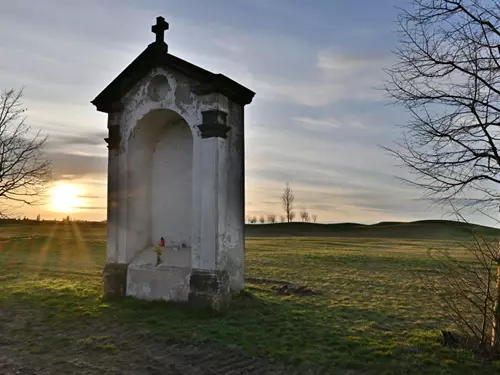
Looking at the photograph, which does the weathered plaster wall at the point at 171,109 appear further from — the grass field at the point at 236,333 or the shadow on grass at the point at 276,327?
the grass field at the point at 236,333

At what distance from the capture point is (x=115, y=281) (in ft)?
34.2

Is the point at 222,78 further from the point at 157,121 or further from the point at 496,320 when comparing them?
the point at 496,320

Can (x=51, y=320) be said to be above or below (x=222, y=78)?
below

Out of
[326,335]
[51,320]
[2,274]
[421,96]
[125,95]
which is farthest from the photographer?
[2,274]

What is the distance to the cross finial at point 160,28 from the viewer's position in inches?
419

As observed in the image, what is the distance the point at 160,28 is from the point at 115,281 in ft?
21.1

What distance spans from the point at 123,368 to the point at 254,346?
2064 millimetres

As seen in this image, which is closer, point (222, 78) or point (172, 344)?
point (172, 344)

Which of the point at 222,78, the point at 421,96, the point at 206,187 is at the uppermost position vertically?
the point at 222,78

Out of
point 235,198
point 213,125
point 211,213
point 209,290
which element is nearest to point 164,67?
point 213,125

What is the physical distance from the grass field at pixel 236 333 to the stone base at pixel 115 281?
15.1 inches

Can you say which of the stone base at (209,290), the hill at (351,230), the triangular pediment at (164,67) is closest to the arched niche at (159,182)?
the triangular pediment at (164,67)

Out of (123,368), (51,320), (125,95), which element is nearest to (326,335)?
(123,368)

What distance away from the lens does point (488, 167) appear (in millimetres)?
6367
